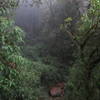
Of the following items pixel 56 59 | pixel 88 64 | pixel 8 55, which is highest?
pixel 8 55

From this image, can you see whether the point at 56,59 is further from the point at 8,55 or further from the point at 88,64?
the point at 8,55

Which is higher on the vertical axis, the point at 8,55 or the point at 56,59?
the point at 8,55

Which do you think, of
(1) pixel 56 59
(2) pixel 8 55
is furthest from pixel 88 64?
(1) pixel 56 59

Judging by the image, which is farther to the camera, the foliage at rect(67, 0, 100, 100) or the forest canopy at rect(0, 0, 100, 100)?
the foliage at rect(67, 0, 100, 100)

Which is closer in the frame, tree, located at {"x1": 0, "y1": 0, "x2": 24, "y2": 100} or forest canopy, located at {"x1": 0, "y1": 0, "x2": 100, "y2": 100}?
tree, located at {"x1": 0, "y1": 0, "x2": 24, "y2": 100}

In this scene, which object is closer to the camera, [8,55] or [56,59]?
[8,55]

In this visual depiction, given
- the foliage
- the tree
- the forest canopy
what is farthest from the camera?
the foliage

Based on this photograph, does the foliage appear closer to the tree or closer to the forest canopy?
the forest canopy

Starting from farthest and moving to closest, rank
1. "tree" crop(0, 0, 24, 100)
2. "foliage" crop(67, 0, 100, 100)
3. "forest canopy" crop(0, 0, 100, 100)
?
"foliage" crop(67, 0, 100, 100)
"forest canopy" crop(0, 0, 100, 100)
"tree" crop(0, 0, 24, 100)

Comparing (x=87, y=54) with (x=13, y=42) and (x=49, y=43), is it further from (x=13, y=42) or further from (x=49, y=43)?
(x=49, y=43)

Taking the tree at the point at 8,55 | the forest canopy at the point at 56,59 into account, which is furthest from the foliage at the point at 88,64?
the tree at the point at 8,55

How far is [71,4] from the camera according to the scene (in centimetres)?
973

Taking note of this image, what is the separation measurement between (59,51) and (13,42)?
236 inches

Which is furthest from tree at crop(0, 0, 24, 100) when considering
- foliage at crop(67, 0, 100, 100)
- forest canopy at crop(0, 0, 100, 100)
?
foliage at crop(67, 0, 100, 100)
